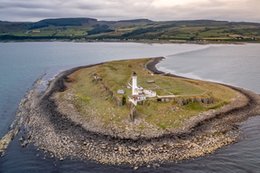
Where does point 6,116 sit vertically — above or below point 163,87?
below

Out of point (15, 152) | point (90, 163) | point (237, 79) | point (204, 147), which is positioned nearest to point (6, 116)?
point (15, 152)

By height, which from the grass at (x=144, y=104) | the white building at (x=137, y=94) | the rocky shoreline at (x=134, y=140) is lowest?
the rocky shoreline at (x=134, y=140)

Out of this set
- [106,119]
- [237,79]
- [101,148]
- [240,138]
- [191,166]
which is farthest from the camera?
[237,79]

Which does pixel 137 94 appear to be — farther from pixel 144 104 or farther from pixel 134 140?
pixel 134 140

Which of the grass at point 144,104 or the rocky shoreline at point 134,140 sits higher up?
the grass at point 144,104

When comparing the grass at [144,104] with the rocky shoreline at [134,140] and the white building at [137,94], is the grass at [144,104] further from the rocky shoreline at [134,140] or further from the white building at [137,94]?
the rocky shoreline at [134,140]

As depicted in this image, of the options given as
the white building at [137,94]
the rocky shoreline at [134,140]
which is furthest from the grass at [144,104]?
the rocky shoreline at [134,140]

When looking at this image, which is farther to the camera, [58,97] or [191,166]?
[58,97]

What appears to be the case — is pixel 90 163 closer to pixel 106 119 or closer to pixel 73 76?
pixel 106 119
